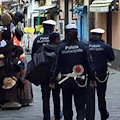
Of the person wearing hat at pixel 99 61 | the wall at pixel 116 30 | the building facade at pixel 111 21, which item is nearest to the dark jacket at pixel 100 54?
the person wearing hat at pixel 99 61

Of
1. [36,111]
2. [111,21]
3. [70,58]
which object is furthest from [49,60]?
[111,21]

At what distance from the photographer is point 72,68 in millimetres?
8359

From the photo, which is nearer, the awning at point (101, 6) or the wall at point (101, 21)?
the awning at point (101, 6)

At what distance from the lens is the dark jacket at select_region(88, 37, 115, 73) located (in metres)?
9.40

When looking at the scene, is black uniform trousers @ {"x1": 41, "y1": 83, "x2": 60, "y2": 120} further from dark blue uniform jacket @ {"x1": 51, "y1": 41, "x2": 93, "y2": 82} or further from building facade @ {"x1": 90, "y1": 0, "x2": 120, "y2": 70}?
building facade @ {"x1": 90, "y1": 0, "x2": 120, "y2": 70}

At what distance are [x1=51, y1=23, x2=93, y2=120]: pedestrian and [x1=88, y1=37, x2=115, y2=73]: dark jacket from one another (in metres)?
0.91

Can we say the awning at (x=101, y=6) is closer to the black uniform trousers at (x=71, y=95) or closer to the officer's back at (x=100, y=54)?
the officer's back at (x=100, y=54)

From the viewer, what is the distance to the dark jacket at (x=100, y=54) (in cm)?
940

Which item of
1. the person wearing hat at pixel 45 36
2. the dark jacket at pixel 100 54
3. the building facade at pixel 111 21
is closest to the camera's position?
the dark jacket at pixel 100 54

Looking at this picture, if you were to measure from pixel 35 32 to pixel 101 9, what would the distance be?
51.1 feet

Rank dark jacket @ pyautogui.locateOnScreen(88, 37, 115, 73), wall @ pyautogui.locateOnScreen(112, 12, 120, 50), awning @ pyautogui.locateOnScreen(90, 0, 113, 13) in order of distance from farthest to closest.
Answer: awning @ pyautogui.locateOnScreen(90, 0, 113, 13) < wall @ pyautogui.locateOnScreen(112, 12, 120, 50) < dark jacket @ pyautogui.locateOnScreen(88, 37, 115, 73)

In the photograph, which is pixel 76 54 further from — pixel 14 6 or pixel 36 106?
pixel 14 6

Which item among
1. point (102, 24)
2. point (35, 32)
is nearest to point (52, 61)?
point (102, 24)

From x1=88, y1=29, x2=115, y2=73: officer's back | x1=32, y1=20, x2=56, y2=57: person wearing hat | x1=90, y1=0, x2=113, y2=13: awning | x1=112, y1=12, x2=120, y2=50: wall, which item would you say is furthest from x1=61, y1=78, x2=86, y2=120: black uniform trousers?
x1=90, y1=0, x2=113, y2=13: awning
